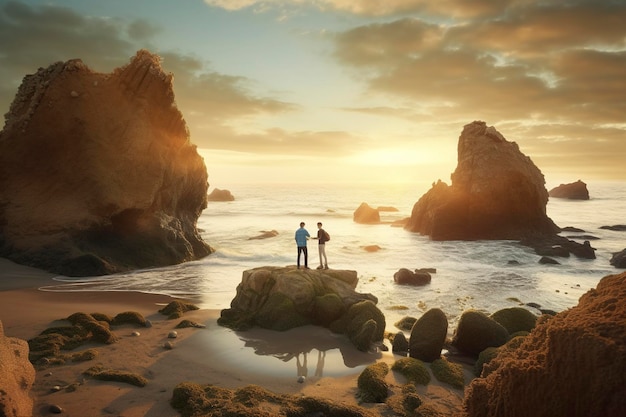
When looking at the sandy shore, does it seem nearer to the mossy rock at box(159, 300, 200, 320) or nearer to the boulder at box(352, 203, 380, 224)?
the mossy rock at box(159, 300, 200, 320)

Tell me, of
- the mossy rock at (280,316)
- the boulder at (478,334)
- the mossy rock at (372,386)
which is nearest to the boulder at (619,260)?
the boulder at (478,334)

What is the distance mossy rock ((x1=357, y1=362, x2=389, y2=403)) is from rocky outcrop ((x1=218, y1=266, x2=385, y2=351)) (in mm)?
2788

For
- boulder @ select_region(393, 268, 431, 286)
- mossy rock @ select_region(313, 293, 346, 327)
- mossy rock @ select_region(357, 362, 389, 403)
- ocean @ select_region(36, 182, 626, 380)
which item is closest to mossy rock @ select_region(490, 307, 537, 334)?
ocean @ select_region(36, 182, 626, 380)

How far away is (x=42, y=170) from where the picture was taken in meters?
26.7

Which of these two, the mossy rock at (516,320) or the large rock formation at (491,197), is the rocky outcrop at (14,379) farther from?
the large rock formation at (491,197)

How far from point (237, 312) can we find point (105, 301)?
677cm

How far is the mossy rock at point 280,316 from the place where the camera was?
599 inches

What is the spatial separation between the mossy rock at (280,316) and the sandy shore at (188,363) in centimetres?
41

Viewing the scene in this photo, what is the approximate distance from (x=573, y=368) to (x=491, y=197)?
129ft

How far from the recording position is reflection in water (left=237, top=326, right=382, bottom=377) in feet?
40.3

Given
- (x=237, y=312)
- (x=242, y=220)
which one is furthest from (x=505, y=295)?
(x=242, y=220)

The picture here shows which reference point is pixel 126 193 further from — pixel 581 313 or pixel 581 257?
pixel 581 257

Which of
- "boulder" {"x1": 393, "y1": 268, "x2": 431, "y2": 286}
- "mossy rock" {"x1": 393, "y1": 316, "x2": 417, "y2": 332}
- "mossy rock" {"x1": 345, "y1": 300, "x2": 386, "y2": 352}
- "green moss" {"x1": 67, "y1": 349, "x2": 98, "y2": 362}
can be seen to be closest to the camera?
"green moss" {"x1": 67, "y1": 349, "x2": 98, "y2": 362}

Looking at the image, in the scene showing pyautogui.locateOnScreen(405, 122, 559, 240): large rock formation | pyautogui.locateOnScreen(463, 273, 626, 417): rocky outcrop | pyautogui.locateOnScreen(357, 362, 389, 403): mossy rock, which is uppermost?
pyautogui.locateOnScreen(405, 122, 559, 240): large rock formation
